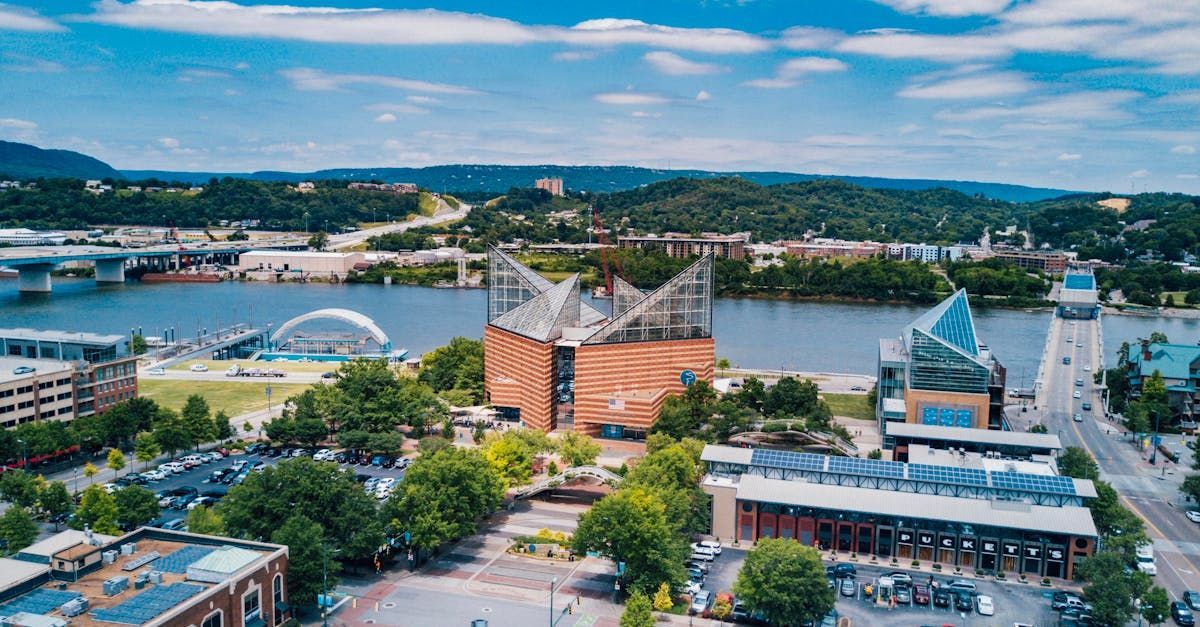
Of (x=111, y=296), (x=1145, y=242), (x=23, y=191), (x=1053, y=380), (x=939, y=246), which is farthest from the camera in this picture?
(x=23, y=191)

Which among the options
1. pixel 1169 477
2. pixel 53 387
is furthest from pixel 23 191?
pixel 1169 477

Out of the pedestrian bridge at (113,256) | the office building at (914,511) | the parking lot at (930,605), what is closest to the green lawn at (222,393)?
the office building at (914,511)

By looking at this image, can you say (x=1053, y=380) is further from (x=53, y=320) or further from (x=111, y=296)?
(x=111, y=296)

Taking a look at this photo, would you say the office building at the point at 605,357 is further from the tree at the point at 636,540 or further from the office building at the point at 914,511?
the tree at the point at 636,540

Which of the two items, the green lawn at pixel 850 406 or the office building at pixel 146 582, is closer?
the office building at pixel 146 582

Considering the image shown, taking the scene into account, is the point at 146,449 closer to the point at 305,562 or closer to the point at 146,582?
the point at 305,562

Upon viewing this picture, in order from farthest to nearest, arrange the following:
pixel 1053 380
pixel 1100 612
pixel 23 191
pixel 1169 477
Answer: pixel 23 191
pixel 1053 380
pixel 1169 477
pixel 1100 612
